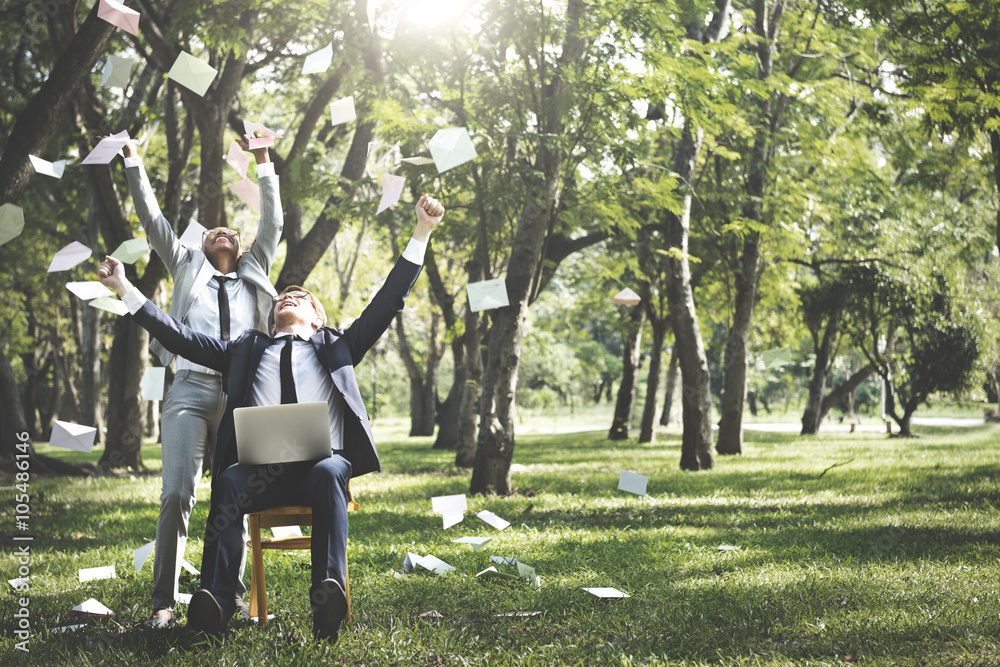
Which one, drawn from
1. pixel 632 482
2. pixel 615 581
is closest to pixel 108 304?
pixel 615 581

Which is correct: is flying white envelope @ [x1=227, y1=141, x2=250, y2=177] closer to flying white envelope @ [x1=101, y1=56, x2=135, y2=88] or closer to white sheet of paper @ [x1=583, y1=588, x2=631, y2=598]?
flying white envelope @ [x1=101, y1=56, x2=135, y2=88]

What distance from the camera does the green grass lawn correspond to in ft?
10.9

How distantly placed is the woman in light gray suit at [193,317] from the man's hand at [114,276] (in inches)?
22.0

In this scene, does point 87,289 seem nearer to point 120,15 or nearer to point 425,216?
point 120,15

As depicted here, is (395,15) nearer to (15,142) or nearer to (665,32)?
(665,32)

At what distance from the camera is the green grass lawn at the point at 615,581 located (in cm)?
333

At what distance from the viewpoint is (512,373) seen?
27.1 ft

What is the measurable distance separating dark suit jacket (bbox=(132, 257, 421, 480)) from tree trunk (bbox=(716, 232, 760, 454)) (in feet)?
34.7

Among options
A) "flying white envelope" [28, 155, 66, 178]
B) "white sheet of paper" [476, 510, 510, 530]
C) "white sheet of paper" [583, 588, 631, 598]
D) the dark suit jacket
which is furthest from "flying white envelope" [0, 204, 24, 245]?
"white sheet of paper" [583, 588, 631, 598]

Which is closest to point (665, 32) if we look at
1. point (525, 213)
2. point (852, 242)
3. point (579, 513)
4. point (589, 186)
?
point (525, 213)

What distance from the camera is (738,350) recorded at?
45.5 ft

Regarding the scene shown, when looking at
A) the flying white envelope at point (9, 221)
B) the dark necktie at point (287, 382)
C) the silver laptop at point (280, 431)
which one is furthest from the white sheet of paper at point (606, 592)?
the flying white envelope at point (9, 221)

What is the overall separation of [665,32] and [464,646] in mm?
6190
